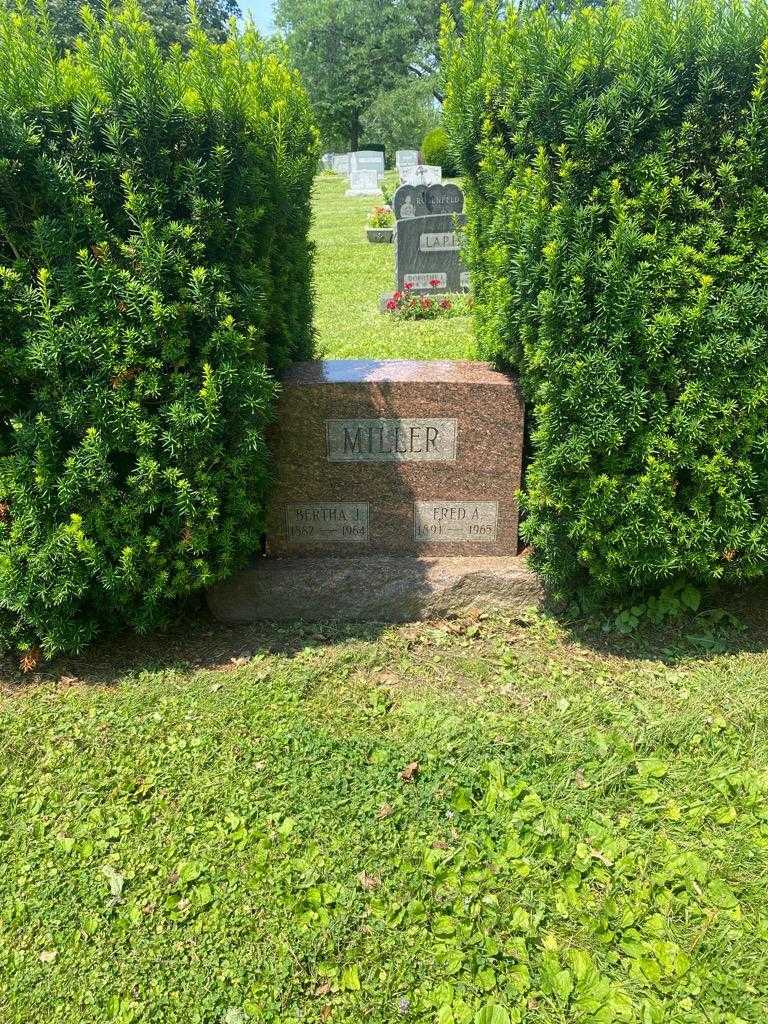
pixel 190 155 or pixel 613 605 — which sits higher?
pixel 190 155

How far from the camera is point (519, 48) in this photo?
347 centimetres

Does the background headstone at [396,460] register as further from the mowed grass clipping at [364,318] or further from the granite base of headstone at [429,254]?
the granite base of headstone at [429,254]

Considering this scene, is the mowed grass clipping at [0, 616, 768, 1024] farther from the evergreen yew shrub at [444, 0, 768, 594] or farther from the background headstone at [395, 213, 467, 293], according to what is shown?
the background headstone at [395, 213, 467, 293]

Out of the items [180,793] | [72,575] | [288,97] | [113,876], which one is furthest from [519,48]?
[113,876]

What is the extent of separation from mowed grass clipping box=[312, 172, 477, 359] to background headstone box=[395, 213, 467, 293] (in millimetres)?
560

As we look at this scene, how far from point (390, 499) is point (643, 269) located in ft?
5.39

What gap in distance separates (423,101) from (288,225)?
161 ft

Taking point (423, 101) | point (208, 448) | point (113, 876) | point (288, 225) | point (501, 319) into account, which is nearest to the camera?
point (113, 876)

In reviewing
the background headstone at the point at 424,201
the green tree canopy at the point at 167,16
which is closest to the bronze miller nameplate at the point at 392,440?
the background headstone at the point at 424,201

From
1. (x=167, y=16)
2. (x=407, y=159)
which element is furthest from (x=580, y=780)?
(x=167, y=16)

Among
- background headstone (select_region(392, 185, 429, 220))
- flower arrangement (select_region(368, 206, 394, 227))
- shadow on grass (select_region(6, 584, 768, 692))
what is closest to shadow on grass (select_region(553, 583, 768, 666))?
shadow on grass (select_region(6, 584, 768, 692))

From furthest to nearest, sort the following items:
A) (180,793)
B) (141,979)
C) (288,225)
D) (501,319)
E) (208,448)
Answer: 1. (288,225)
2. (501,319)
3. (208,448)
4. (180,793)
5. (141,979)

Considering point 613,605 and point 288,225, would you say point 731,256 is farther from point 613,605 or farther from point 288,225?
point 288,225

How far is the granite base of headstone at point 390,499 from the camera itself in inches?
155
